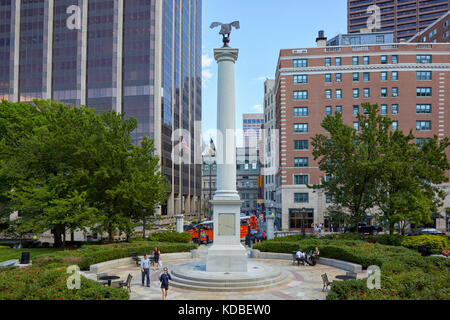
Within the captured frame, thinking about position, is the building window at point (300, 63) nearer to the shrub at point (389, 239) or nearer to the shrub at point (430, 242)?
the shrub at point (389, 239)

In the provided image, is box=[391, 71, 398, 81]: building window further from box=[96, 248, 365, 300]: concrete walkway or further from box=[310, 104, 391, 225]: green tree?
box=[96, 248, 365, 300]: concrete walkway

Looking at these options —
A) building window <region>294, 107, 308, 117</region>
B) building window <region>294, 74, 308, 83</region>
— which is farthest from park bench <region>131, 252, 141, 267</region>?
building window <region>294, 74, 308, 83</region>

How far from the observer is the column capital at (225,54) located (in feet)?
65.3

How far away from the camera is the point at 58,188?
89.1ft

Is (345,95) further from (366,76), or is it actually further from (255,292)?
(255,292)

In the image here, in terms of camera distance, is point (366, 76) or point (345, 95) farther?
point (345, 95)

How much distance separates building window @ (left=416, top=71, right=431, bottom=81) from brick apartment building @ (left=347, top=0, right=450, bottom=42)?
86.8m

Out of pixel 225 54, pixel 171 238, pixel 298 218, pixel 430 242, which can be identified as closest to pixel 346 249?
pixel 430 242

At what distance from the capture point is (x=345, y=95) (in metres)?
54.6

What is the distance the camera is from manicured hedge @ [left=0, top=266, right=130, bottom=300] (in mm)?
12422

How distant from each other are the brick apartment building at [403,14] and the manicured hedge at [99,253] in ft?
430

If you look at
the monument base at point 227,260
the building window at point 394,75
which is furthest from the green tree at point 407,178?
the building window at point 394,75

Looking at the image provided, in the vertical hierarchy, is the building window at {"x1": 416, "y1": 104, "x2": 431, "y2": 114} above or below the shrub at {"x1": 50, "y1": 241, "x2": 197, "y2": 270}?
above

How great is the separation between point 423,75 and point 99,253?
2068 inches
